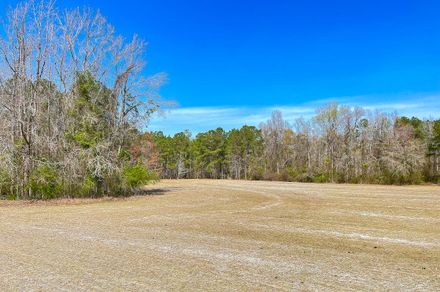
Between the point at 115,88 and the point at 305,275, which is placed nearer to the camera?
the point at 305,275

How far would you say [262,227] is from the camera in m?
11.5

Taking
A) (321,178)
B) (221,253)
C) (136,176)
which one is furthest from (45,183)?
(321,178)

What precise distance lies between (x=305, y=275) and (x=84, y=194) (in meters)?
20.6

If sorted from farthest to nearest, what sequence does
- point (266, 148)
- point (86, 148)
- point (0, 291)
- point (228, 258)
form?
point (266, 148)
point (86, 148)
point (228, 258)
point (0, 291)

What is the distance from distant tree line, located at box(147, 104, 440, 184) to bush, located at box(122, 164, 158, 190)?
8.52 meters

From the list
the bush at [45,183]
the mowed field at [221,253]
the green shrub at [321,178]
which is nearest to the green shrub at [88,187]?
the bush at [45,183]

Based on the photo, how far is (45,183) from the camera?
21.9m

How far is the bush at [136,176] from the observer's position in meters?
25.1

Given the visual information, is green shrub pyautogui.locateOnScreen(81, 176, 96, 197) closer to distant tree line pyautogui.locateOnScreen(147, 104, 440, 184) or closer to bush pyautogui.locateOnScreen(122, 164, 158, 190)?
bush pyautogui.locateOnScreen(122, 164, 158, 190)

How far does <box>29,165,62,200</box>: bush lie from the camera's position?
21.5 m

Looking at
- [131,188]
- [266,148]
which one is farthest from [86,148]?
[266,148]

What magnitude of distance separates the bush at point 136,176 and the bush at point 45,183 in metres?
4.41

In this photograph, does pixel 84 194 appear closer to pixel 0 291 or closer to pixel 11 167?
pixel 11 167

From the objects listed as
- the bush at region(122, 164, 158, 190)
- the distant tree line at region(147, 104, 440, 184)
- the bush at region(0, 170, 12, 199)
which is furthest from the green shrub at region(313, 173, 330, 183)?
the bush at region(0, 170, 12, 199)
